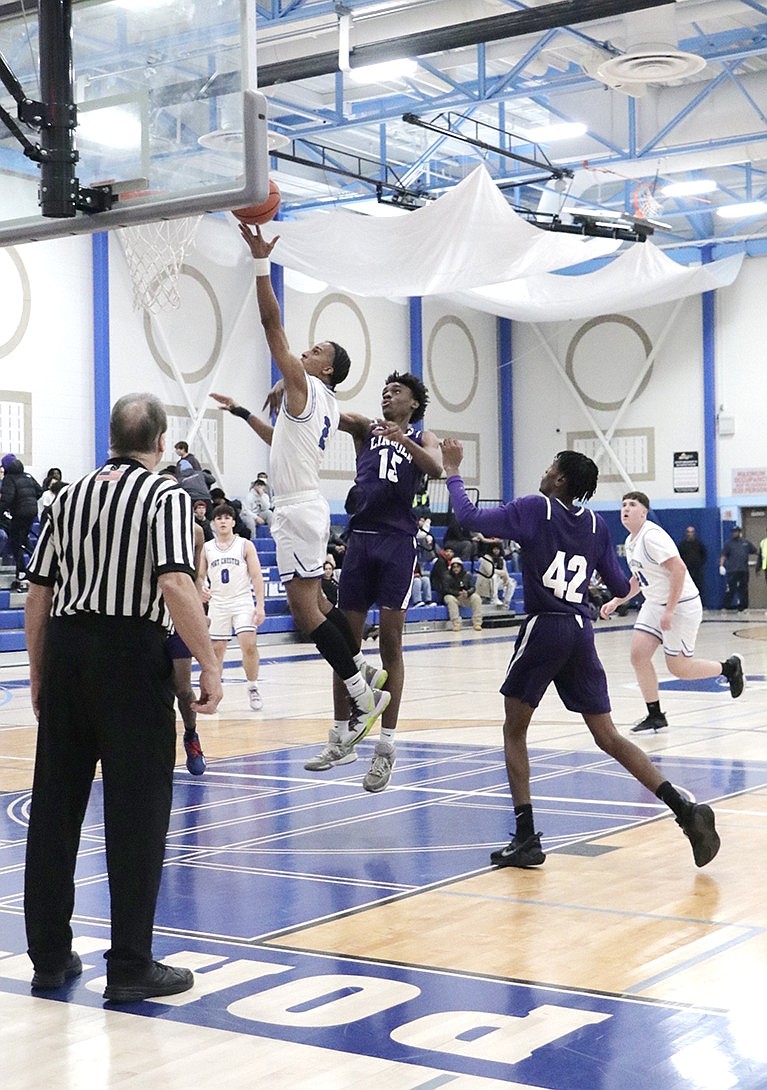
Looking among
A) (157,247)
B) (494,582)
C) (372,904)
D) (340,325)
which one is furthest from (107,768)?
(340,325)

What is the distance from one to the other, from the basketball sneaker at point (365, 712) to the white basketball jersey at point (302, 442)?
1110 millimetres

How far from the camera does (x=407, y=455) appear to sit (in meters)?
7.44

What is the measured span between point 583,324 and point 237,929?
2878cm

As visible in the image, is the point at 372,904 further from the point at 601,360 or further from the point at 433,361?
the point at 601,360

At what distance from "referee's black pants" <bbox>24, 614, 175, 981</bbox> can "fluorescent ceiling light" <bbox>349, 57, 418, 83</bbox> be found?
44.4 feet

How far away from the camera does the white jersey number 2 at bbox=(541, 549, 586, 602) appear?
5.96m

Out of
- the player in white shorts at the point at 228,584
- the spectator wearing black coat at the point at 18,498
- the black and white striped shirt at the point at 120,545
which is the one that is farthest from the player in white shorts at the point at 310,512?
the spectator wearing black coat at the point at 18,498

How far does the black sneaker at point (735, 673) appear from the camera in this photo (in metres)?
Answer: 11.2

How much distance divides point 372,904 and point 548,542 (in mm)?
1669

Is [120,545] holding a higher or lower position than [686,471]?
lower

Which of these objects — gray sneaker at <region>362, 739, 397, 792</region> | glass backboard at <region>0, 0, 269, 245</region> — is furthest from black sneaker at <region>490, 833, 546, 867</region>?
glass backboard at <region>0, 0, 269, 245</region>

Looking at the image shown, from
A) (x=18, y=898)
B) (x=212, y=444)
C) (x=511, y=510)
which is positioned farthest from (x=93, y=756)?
(x=212, y=444)

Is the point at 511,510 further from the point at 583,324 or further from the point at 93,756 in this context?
the point at 583,324

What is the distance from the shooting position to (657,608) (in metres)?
10.6
